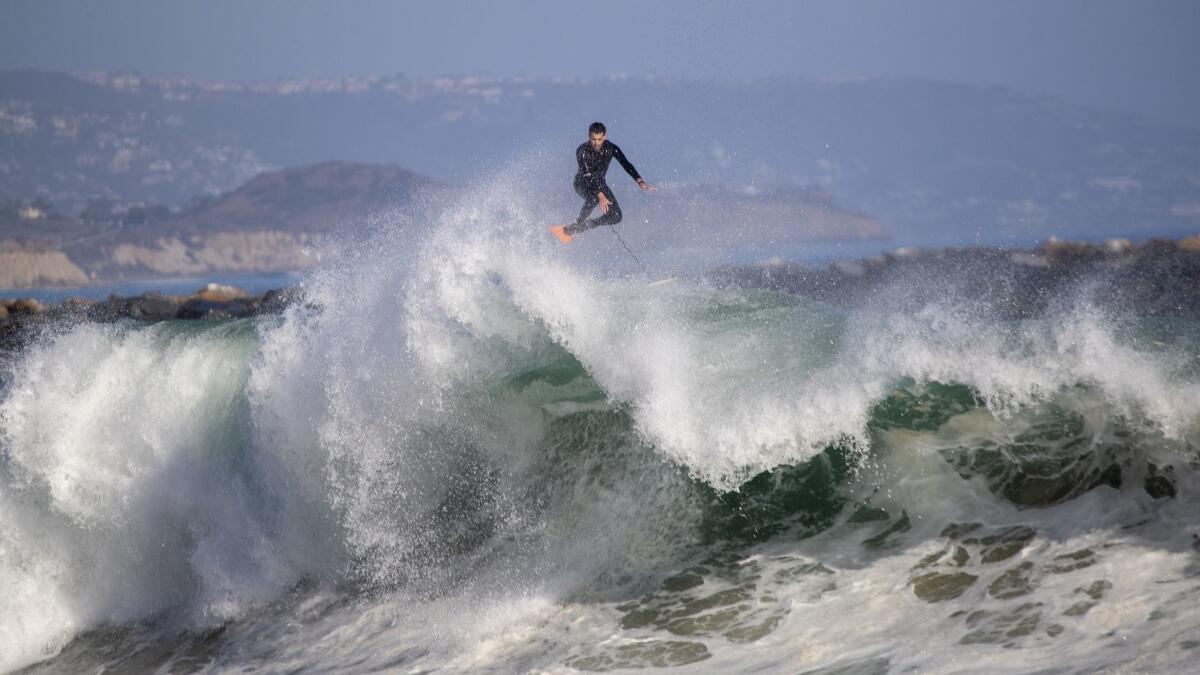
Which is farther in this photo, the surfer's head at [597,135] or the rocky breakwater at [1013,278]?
the rocky breakwater at [1013,278]

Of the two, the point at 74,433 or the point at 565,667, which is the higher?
the point at 74,433

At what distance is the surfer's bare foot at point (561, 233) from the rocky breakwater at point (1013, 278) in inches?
138

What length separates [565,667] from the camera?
7801mm

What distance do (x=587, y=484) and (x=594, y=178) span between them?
4437 mm

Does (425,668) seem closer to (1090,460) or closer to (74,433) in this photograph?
(1090,460)

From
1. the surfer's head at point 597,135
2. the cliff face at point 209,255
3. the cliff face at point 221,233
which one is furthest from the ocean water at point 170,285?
the surfer's head at point 597,135

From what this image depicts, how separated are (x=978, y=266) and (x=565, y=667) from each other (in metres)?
25.9

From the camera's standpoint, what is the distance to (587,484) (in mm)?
9812

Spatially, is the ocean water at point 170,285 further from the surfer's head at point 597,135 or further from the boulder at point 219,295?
the surfer's head at point 597,135

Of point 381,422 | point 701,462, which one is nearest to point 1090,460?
point 701,462

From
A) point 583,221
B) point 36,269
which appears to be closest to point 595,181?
point 583,221

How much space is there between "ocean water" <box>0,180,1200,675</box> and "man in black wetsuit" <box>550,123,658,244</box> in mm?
535

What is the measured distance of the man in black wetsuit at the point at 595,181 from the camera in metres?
13.0

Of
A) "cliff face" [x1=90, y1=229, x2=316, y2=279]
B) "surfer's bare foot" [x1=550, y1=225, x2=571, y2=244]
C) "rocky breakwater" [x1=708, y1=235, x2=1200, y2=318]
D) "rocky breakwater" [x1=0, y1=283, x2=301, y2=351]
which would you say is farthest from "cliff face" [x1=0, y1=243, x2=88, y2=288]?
"surfer's bare foot" [x1=550, y1=225, x2=571, y2=244]
